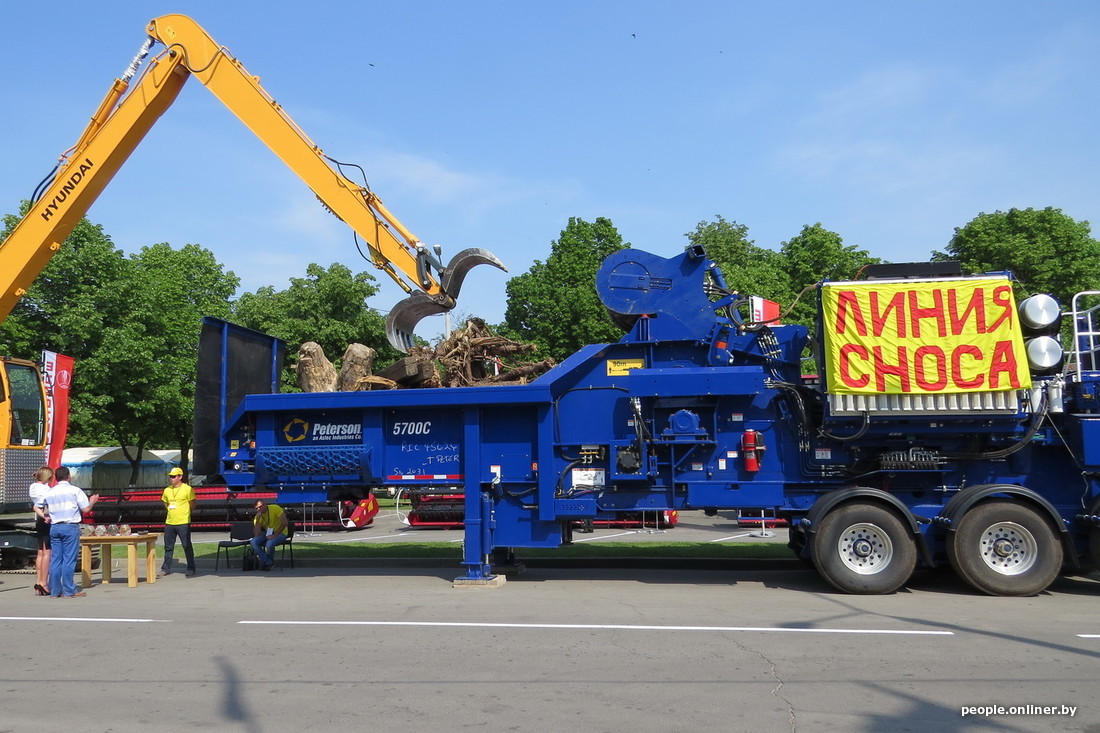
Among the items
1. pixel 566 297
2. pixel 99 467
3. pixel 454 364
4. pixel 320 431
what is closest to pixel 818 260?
pixel 566 297

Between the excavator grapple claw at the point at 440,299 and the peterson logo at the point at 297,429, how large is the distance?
1.60 metres

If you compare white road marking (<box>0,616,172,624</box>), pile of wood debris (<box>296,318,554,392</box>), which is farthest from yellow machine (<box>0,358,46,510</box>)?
white road marking (<box>0,616,172,624</box>)

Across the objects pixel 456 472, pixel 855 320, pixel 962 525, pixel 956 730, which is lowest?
pixel 956 730

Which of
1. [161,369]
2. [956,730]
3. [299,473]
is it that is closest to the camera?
[956,730]

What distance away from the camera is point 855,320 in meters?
9.71

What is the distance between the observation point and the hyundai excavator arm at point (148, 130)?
11.8 meters

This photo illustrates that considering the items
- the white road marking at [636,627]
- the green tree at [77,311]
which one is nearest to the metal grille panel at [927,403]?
the white road marking at [636,627]

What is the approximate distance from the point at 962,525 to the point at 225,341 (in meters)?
9.39

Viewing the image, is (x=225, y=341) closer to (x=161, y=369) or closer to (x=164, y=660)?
(x=164, y=660)

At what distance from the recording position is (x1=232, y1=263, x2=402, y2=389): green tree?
117ft

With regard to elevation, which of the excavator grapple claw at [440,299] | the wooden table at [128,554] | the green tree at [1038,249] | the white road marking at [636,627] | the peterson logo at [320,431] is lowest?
the white road marking at [636,627]

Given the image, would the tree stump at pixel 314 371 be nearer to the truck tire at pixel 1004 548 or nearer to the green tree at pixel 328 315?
the truck tire at pixel 1004 548

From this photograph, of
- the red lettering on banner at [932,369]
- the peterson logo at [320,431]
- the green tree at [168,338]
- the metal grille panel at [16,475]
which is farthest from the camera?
the green tree at [168,338]

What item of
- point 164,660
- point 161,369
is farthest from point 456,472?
point 161,369
